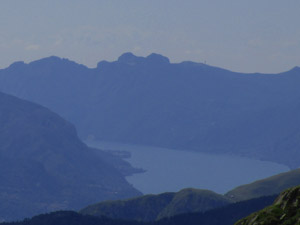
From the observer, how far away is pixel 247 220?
3475 cm

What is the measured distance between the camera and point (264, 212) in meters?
33.0

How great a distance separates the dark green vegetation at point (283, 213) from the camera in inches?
1227

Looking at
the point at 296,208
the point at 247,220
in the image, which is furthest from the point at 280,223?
the point at 247,220

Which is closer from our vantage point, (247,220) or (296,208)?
(296,208)

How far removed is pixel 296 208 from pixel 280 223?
1296 millimetres

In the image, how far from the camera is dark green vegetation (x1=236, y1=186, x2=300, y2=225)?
3115cm

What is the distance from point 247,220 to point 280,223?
3.74 metres

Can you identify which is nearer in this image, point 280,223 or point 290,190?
point 280,223

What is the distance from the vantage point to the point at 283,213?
105 ft

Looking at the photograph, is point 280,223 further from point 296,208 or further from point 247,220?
point 247,220

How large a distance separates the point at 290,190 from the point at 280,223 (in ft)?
9.77

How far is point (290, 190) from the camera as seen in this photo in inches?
1330

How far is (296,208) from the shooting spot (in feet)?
105
